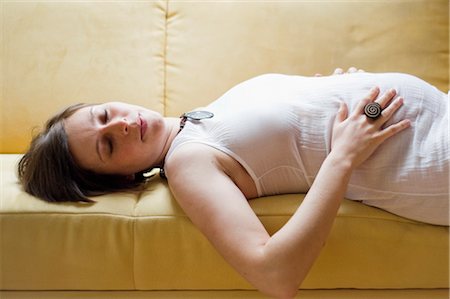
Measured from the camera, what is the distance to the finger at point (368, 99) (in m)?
1.31

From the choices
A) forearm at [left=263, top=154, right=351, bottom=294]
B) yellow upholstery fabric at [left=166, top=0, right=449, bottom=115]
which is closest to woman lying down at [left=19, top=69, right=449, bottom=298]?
forearm at [left=263, top=154, right=351, bottom=294]

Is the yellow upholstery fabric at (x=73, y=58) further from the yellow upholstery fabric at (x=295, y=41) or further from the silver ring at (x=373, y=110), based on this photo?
the silver ring at (x=373, y=110)

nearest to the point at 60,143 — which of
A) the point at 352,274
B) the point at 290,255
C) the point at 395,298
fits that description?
the point at 290,255

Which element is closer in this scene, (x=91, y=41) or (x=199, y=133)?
(x=199, y=133)

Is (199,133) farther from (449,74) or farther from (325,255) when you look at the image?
(449,74)

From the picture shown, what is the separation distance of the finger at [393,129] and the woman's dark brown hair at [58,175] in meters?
0.65

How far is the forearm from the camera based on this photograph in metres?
1.10

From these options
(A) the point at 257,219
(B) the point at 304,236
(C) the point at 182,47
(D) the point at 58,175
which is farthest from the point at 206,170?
(C) the point at 182,47

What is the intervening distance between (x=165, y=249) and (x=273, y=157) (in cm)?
33

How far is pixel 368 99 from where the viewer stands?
1322mm

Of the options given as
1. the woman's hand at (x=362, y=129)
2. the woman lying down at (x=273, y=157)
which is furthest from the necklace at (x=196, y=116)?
the woman's hand at (x=362, y=129)

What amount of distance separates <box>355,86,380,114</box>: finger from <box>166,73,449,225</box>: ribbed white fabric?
3 cm

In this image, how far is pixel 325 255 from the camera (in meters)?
1.28

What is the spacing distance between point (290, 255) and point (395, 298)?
1.33ft
